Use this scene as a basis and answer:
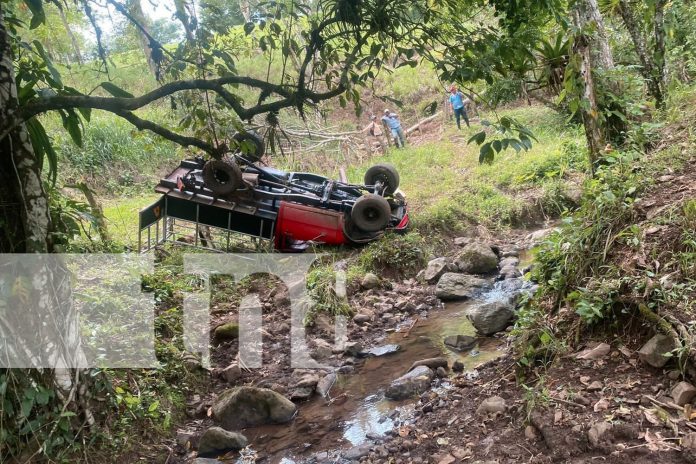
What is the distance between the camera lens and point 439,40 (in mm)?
3715

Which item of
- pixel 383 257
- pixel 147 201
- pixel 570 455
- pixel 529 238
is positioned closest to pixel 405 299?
pixel 383 257

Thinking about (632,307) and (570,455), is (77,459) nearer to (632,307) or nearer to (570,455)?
(570,455)

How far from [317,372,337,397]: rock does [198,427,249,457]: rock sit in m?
1.07

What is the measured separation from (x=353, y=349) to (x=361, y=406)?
Result: 1.20 metres

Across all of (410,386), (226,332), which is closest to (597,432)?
(410,386)

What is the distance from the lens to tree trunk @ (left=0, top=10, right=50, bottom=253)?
11.5 ft

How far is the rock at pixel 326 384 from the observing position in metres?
5.66

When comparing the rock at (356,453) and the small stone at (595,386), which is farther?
the rock at (356,453)

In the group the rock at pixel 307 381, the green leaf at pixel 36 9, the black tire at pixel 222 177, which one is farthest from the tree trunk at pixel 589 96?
the green leaf at pixel 36 9

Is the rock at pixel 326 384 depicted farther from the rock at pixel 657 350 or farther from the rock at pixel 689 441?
the rock at pixel 689 441

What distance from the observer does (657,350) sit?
362cm

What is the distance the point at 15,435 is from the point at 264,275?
473 cm

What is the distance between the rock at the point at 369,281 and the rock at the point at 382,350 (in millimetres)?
1465

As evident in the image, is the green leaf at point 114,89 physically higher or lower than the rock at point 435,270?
higher
